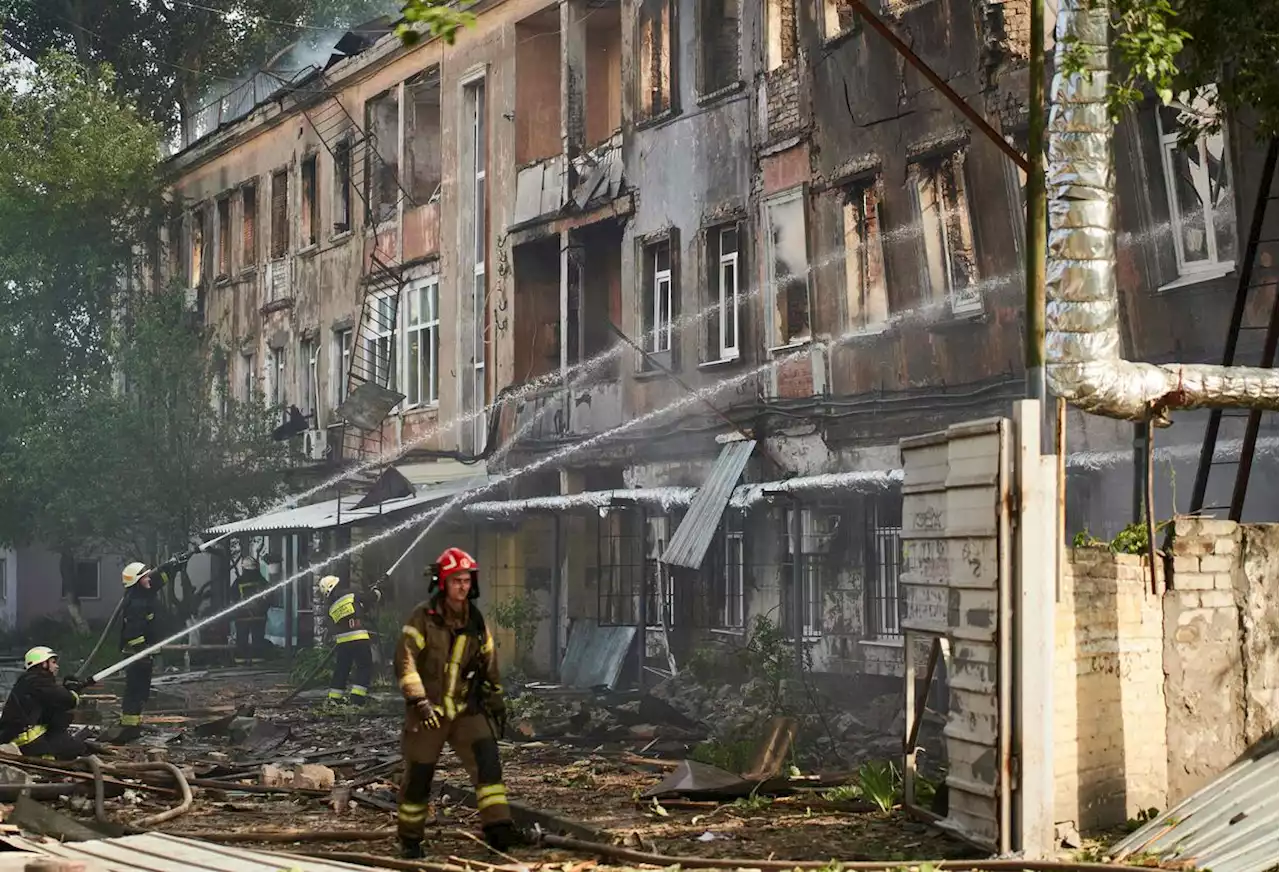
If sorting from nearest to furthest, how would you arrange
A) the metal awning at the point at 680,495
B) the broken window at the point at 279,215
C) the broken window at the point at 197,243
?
1. the metal awning at the point at 680,495
2. the broken window at the point at 279,215
3. the broken window at the point at 197,243

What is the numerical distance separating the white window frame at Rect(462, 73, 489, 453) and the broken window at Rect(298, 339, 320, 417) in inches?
248

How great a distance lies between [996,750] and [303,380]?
24.9 metres

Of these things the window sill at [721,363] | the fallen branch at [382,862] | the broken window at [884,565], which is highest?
the window sill at [721,363]

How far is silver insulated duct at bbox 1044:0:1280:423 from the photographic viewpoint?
1081 cm

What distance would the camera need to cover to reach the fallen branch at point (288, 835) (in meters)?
10.3

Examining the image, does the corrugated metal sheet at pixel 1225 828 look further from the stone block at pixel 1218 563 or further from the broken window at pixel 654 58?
the broken window at pixel 654 58

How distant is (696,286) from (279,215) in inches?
557

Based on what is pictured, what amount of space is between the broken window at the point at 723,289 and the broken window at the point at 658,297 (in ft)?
2.74

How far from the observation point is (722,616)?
21.0 m

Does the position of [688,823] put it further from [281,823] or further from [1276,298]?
[1276,298]

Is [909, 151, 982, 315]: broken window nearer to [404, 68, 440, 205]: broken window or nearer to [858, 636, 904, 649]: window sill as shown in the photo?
[858, 636, 904, 649]: window sill

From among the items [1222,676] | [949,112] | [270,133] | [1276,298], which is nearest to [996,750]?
[1222,676]

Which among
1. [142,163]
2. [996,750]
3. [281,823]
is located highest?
[142,163]

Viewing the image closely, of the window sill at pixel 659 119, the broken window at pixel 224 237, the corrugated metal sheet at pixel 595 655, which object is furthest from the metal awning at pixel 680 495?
the broken window at pixel 224 237
